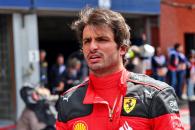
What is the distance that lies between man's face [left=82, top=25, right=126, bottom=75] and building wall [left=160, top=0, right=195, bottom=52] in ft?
42.7

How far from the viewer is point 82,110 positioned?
90.4 inches

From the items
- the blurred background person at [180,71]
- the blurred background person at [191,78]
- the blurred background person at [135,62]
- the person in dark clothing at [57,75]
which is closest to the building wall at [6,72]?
the person in dark clothing at [57,75]

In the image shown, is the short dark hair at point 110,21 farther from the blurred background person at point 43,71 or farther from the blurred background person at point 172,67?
the blurred background person at point 172,67

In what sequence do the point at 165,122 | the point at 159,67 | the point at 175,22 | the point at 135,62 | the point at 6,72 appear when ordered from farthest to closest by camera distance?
the point at 175,22, the point at 159,67, the point at 6,72, the point at 135,62, the point at 165,122

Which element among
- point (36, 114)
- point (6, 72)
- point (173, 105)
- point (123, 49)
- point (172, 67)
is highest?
point (123, 49)

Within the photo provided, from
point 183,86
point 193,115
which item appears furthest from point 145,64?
point 183,86

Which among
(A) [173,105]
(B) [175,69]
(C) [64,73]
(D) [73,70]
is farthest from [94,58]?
(B) [175,69]

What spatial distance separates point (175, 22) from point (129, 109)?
14092 millimetres

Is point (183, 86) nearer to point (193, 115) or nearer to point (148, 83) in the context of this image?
point (193, 115)

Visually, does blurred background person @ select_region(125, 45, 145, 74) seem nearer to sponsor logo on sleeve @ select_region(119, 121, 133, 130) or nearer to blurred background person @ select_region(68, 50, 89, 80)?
blurred background person @ select_region(68, 50, 89, 80)

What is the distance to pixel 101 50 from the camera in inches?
87.3

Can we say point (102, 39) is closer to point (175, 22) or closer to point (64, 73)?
point (64, 73)

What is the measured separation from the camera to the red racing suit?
216 centimetres

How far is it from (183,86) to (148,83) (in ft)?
41.3
